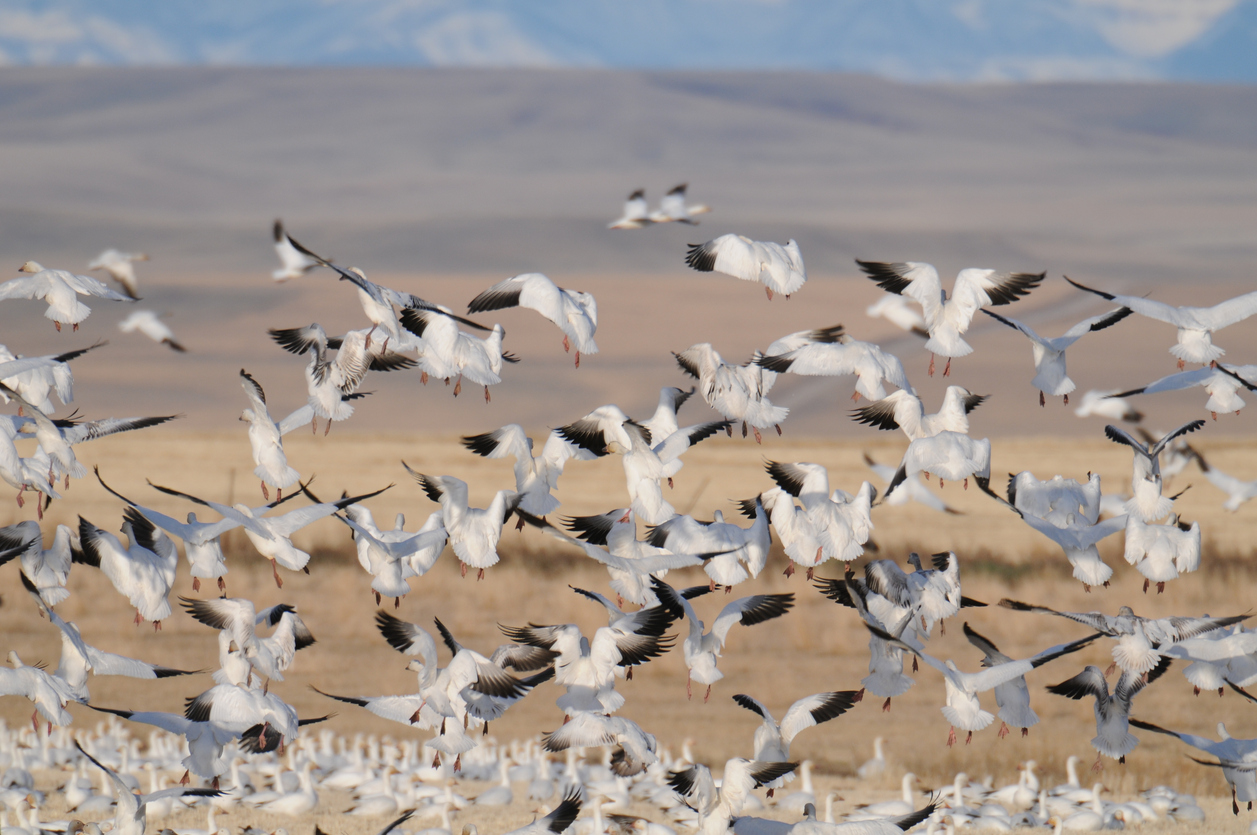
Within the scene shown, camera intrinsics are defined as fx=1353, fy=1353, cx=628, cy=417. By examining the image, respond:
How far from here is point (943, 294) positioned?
10844 millimetres

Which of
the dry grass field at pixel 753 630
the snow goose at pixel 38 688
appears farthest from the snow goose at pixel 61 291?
the dry grass field at pixel 753 630

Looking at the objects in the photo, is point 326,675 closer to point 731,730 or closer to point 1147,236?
point 731,730

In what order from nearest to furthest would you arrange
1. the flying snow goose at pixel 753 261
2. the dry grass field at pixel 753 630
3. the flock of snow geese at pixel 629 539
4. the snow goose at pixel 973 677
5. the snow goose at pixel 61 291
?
the snow goose at pixel 973 677, the flock of snow geese at pixel 629 539, the flying snow goose at pixel 753 261, the snow goose at pixel 61 291, the dry grass field at pixel 753 630

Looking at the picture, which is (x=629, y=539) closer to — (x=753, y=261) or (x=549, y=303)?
(x=549, y=303)

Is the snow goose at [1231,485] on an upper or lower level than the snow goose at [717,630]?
lower

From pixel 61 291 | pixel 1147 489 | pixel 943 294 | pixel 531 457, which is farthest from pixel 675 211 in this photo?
pixel 531 457

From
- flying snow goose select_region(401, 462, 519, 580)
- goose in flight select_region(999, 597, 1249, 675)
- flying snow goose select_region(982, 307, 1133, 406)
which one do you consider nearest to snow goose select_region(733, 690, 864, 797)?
goose in flight select_region(999, 597, 1249, 675)

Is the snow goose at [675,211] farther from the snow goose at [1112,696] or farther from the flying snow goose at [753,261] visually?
the snow goose at [1112,696]

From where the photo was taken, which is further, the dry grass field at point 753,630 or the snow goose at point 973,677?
A: the dry grass field at point 753,630

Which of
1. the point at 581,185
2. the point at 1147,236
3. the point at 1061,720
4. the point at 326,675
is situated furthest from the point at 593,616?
the point at 581,185

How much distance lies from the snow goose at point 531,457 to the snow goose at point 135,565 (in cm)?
271

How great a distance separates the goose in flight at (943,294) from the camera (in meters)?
10.7

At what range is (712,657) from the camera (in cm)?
1036

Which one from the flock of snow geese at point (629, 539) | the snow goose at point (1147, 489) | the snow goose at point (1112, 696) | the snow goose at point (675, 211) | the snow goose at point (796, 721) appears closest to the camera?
the flock of snow geese at point (629, 539)
